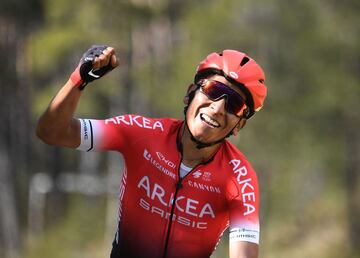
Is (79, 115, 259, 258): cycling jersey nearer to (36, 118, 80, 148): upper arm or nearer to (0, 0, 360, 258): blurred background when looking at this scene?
(36, 118, 80, 148): upper arm

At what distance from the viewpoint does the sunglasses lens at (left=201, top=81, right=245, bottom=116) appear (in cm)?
619

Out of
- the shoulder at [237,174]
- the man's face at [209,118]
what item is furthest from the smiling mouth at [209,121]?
the shoulder at [237,174]

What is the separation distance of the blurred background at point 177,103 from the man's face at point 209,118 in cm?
2195

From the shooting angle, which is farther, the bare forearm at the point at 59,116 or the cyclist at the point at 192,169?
the cyclist at the point at 192,169

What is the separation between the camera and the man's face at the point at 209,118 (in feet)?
20.2

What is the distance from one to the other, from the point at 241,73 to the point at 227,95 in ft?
0.59

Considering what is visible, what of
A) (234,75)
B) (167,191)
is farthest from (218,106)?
(167,191)

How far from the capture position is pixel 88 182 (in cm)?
4659

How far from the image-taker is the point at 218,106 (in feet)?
20.2

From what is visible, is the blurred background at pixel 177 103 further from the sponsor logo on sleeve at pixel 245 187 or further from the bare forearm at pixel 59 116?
the bare forearm at pixel 59 116

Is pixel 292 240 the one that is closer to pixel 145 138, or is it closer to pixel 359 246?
pixel 359 246

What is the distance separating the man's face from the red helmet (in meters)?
0.06

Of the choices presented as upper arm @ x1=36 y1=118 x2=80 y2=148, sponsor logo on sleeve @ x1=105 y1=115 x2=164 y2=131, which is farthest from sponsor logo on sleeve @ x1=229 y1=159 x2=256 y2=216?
upper arm @ x1=36 y1=118 x2=80 y2=148

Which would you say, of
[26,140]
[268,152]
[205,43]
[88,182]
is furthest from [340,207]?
[26,140]
